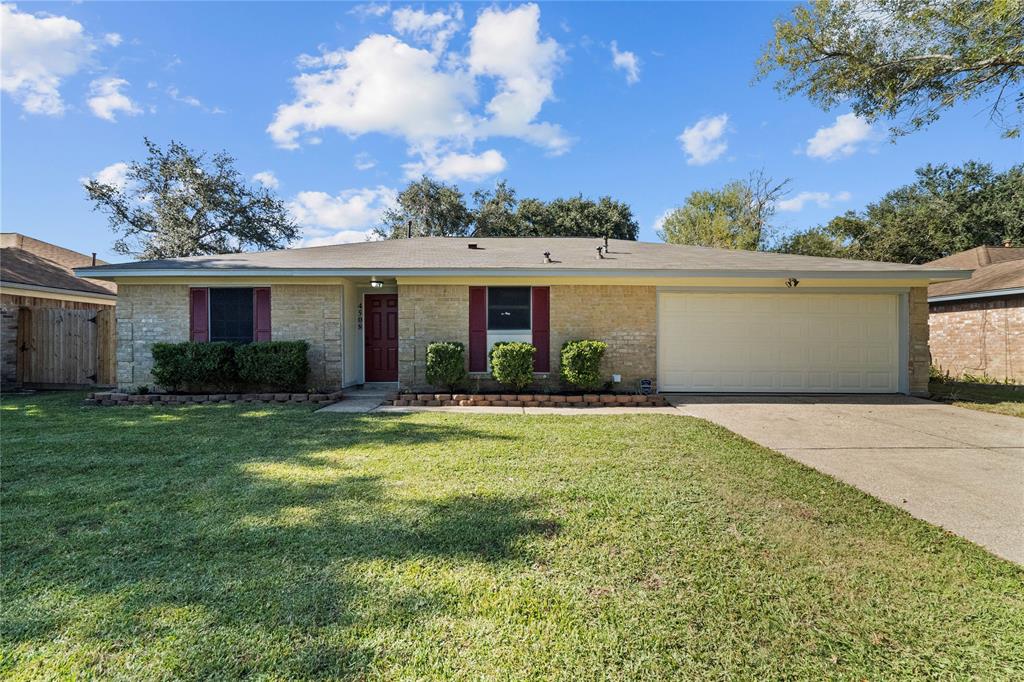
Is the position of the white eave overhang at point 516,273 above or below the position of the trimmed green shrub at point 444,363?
above

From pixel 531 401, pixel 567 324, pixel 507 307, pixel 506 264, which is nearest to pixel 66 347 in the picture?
pixel 507 307

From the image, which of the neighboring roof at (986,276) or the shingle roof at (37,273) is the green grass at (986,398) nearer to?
the neighboring roof at (986,276)

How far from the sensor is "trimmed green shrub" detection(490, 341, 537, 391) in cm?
841

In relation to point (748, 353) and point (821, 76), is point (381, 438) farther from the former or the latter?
point (821, 76)

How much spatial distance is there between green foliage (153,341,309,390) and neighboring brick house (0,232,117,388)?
3285 mm

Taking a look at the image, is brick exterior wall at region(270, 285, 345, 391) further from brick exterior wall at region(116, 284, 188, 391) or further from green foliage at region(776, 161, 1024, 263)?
green foliage at region(776, 161, 1024, 263)

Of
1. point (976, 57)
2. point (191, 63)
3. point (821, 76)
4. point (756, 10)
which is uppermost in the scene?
point (756, 10)

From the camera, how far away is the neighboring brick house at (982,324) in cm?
1181

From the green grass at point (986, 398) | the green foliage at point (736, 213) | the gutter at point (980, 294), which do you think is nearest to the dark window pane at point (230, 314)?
the green grass at point (986, 398)

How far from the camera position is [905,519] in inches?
126

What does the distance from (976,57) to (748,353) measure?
22.2 ft

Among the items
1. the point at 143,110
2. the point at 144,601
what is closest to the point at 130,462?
the point at 144,601

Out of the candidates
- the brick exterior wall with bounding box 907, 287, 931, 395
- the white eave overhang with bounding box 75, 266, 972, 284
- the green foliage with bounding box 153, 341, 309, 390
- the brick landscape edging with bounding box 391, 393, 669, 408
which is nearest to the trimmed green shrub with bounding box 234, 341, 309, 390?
the green foliage with bounding box 153, 341, 309, 390

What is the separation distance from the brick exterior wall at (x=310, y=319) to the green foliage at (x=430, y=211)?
1897cm
